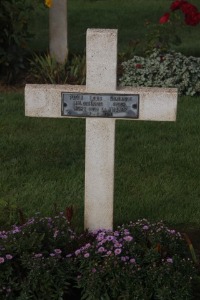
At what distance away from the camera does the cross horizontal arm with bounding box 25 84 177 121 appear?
5062mm

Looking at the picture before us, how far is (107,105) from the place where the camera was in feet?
16.7

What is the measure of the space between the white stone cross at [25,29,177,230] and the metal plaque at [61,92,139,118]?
0.02m

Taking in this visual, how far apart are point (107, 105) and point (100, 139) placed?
205mm

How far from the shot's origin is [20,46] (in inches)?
412

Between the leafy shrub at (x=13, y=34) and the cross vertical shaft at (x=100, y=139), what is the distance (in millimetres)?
5237

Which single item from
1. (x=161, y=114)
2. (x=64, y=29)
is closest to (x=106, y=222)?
(x=161, y=114)

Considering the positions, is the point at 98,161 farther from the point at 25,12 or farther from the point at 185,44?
the point at 185,44

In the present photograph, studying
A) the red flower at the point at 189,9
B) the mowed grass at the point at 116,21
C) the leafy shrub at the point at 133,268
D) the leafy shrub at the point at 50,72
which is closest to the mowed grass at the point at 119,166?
the leafy shrub at the point at 50,72

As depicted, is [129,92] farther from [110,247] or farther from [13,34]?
[13,34]

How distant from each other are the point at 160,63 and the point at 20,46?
165 cm

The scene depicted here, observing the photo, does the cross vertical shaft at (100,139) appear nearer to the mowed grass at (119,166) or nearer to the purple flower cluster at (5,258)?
the mowed grass at (119,166)

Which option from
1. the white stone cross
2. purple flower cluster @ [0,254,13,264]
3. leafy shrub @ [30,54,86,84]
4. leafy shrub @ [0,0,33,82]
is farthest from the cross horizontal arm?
leafy shrub @ [0,0,33,82]

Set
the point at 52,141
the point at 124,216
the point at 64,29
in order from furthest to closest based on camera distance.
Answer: the point at 64,29
the point at 52,141
the point at 124,216

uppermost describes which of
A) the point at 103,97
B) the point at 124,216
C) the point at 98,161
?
the point at 103,97
